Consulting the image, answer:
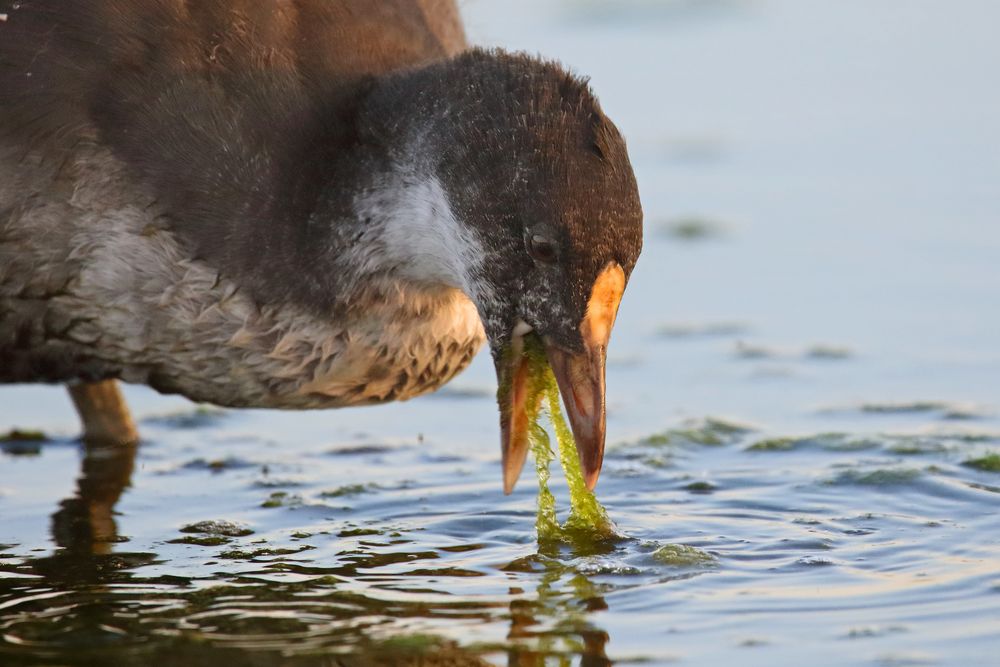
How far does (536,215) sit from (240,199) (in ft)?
3.43

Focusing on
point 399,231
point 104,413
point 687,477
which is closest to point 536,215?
point 399,231

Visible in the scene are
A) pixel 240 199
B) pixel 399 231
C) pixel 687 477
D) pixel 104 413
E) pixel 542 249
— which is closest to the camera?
pixel 542 249

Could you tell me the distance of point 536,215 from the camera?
17.0 ft

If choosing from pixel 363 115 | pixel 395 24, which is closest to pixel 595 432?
pixel 363 115

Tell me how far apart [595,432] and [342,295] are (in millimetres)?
933

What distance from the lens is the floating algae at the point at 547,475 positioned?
5.54 meters

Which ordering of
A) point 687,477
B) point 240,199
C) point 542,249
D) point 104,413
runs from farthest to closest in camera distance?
1. point 104,413
2. point 687,477
3. point 240,199
4. point 542,249

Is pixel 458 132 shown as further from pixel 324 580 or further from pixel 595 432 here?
pixel 324 580

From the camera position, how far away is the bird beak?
17.1ft

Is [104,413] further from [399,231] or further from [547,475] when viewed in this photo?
[547,475]

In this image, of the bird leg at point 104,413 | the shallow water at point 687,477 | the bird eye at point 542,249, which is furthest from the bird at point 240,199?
the bird leg at point 104,413

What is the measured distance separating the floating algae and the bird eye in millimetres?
383

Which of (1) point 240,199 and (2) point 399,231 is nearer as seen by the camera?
(2) point 399,231

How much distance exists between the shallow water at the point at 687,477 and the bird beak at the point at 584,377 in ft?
1.30
